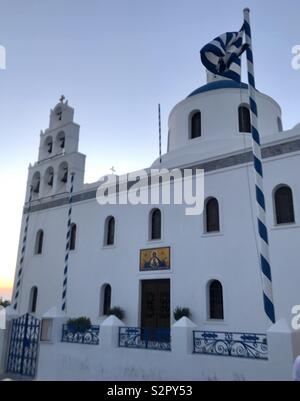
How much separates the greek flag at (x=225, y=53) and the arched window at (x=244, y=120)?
5006 mm

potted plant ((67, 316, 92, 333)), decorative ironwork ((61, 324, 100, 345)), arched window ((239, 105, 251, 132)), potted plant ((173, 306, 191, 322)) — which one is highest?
arched window ((239, 105, 251, 132))

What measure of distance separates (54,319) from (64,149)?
788cm

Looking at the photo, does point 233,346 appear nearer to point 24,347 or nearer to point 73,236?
point 24,347

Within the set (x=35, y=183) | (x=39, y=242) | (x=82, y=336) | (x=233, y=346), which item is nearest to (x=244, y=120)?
(x=233, y=346)

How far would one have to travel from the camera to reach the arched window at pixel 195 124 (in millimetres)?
14306

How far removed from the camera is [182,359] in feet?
26.3

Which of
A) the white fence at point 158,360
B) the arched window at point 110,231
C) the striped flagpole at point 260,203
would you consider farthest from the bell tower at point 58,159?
the striped flagpole at point 260,203

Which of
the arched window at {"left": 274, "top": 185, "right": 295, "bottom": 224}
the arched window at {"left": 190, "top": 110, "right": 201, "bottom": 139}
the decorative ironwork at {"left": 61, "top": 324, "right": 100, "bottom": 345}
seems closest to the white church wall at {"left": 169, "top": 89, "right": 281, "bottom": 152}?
the arched window at {"left": 190, "top": 110, "right": 201, "bottom": 139}

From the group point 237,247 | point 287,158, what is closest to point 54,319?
point 237,247

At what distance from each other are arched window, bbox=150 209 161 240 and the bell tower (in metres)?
4.16

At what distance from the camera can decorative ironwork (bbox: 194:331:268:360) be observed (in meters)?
7.42

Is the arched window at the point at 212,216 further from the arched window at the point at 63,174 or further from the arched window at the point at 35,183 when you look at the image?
the arched window at the point at 35,183

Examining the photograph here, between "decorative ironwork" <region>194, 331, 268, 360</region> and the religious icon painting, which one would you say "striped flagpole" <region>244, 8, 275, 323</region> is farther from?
the religious icon painting

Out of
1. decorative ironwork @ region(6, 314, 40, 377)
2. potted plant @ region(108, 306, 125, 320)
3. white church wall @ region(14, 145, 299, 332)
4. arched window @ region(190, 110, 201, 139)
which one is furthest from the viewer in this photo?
arched window @ region(190, 110, 201, 139)
